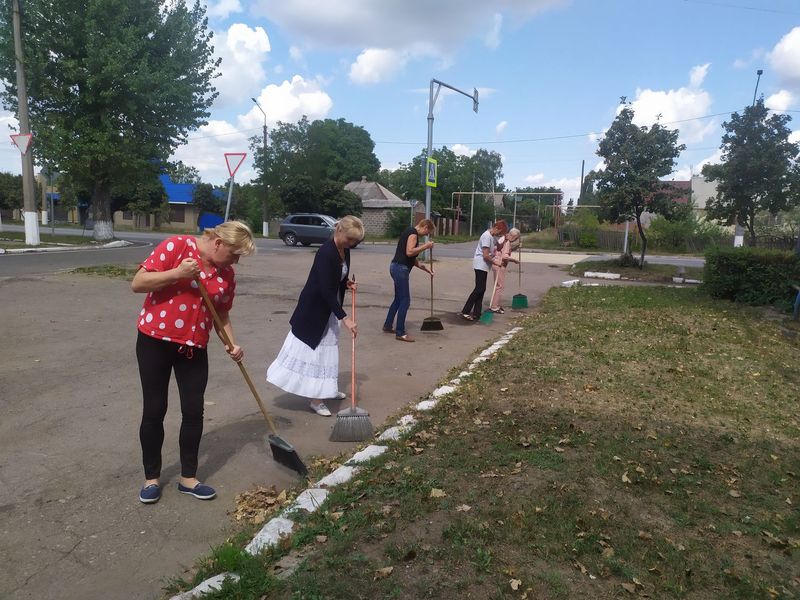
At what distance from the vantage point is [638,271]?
2105cm

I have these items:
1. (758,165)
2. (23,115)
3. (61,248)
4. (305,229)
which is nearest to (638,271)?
(758,165)

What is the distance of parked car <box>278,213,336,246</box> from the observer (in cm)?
3056

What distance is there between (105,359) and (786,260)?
12.6 meters

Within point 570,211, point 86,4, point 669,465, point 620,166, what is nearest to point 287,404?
point 669,465

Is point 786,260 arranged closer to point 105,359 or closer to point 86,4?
point 105,359

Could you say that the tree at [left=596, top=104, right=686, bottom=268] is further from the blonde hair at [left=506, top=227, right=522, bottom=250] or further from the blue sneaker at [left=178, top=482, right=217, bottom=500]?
the blue sneaker at [left=178, top=482, right=217, bottom=500]

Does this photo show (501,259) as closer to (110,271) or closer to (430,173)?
(110,271)

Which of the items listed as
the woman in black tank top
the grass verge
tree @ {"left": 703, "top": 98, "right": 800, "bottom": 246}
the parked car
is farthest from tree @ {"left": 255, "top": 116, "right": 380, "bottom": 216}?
the grass verge

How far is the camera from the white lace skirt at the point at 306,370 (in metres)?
5.25

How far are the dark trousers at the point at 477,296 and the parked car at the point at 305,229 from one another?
20.4 m

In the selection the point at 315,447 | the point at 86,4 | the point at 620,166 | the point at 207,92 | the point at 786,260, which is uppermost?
the point at 86,4

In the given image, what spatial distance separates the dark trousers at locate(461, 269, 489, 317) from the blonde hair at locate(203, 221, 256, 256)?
7.02 metres

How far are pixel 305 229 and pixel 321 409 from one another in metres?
26.2

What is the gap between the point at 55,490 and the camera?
3760 mm
